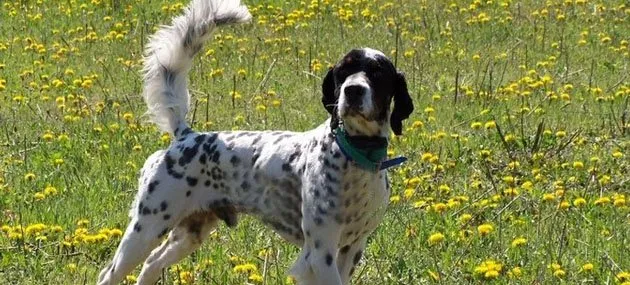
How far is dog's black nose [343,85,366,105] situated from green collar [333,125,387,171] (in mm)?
258

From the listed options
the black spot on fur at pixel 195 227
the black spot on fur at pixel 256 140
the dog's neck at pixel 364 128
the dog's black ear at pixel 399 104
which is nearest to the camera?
the dog's neck at pixel 364 128

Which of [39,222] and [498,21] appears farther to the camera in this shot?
[498,21]

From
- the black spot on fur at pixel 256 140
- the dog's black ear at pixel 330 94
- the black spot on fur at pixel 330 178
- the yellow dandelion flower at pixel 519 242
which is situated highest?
the dog's black ear at pixel 330 94

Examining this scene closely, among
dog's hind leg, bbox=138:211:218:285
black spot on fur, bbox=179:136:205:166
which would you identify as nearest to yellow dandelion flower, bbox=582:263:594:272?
dog's hind leg, bbox=138:211:218:285

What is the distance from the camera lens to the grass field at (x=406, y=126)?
6.64m

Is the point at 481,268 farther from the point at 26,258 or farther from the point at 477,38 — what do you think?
the point at 477,38

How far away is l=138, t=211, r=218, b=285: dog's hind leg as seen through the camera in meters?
6.38

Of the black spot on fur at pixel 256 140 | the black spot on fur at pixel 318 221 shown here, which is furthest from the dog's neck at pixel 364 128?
the black spot on fur at pixel 256 140

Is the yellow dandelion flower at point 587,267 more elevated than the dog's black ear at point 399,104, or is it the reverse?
the dog's black ear at point 399,104

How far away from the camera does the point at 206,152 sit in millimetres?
6129

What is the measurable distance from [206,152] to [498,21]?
7459 millimetres

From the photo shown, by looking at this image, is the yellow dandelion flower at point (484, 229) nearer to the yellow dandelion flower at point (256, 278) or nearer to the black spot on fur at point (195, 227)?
the yellow dandelion flower at point (256, 278)

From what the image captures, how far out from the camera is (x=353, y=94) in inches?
210

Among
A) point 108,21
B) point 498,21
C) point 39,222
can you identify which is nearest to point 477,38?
point 498,21
